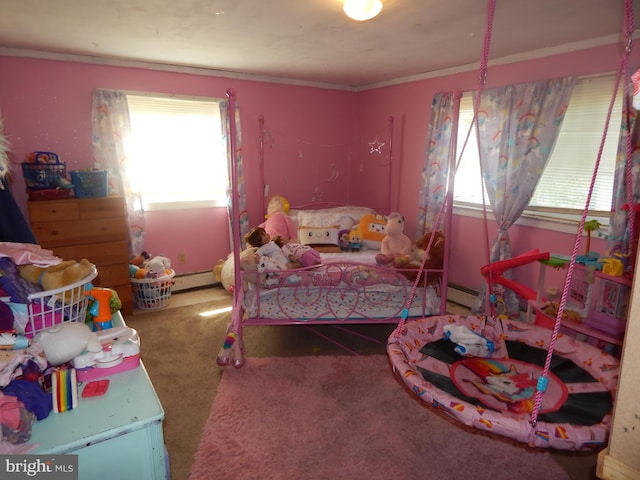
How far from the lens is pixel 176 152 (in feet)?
13.6

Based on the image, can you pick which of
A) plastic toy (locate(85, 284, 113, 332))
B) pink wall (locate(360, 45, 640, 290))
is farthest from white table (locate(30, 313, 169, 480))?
pink wall (locate(360, 45, 640, 290))

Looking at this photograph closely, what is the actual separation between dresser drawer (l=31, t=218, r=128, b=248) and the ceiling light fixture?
2.64 m

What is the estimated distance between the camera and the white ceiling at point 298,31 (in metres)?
2.30

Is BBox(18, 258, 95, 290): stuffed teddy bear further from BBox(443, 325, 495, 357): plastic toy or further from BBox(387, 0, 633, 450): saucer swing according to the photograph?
BBox(443, 325, 495, 357): plastic toy

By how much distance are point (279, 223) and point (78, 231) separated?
1.79 metres

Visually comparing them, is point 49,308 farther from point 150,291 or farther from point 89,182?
point 150,291

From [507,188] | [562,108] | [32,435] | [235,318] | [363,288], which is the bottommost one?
[235,318]

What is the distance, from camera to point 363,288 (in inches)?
114

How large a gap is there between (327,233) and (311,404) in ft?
6.53

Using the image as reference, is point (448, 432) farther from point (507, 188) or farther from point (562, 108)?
point (562, 108)

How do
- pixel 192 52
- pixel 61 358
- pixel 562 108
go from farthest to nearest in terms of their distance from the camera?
pixel 192 52 → pixel 562 108 → pixel 61 358

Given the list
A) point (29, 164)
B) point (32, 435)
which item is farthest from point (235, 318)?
point (29, 164)

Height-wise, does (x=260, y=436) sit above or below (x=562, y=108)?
below

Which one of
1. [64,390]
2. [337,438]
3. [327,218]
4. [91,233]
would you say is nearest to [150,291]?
[91,233]
